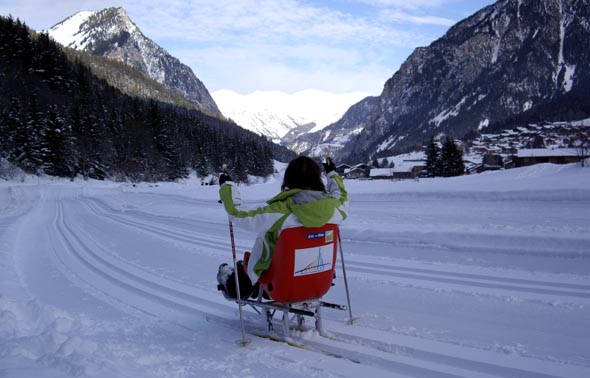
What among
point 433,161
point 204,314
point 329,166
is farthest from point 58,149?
point 329,166

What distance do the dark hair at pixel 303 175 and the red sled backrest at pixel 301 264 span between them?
410 mm

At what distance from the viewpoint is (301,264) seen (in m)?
4.23

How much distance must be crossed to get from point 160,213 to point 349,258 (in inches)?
544


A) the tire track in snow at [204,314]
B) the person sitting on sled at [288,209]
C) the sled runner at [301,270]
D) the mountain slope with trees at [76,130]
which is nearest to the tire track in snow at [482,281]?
the tire track in snow at [204,314]

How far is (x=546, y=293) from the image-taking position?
19.1ft

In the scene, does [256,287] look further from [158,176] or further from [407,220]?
[158,176]

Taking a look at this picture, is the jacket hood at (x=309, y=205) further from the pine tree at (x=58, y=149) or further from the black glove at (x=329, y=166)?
the pine tree at (x=58, y=149)

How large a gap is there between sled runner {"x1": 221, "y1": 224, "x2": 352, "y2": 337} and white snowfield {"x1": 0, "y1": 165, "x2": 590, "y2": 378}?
39cm

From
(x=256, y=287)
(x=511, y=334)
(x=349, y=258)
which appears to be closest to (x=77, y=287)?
(x=256, y=287)

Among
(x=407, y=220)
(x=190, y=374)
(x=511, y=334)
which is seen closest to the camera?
(x=190, y=374)

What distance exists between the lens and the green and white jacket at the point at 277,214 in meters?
4.03

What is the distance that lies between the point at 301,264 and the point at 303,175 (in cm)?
86

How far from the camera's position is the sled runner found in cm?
413

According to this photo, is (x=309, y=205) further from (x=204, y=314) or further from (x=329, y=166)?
(x=204, y=314)
